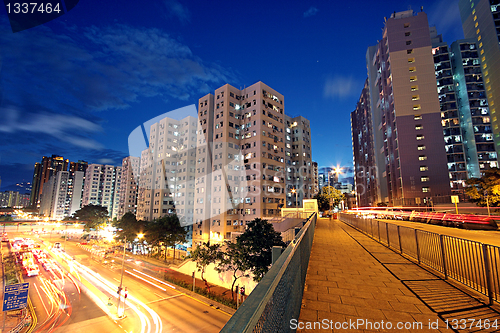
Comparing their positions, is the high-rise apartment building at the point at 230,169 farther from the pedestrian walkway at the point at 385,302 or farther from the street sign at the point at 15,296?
the pedestrian walkway at the point at 385,302

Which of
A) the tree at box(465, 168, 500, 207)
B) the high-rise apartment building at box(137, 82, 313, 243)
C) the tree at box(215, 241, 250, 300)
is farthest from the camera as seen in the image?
the high-rise apartment building at box(137, 82, 313, 243)

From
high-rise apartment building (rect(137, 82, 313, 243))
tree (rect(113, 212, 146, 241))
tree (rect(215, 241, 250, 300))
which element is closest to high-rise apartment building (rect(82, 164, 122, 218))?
high-rise apartment building (rect(137, 82, 313, 243))

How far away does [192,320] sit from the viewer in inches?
918

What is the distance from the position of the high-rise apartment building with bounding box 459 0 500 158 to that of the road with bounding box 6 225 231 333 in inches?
3640

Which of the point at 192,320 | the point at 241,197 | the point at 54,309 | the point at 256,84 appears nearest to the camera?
the point at 192,320

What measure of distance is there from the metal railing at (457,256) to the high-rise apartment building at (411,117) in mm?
52350

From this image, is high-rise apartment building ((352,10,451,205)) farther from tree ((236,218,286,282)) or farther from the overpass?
the overpass

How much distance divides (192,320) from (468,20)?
127 m

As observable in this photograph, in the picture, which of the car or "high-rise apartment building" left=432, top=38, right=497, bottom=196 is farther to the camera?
"high-rise apartment building" left=432, top=38, right=497, bottom=196

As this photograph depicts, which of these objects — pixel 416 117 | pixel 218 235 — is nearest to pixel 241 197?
pixel 218 235

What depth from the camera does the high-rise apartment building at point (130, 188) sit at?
105750 mm

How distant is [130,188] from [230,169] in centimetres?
7379

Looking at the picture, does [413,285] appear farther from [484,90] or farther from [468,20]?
[468,20]

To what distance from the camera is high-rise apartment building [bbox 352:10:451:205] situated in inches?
2096
